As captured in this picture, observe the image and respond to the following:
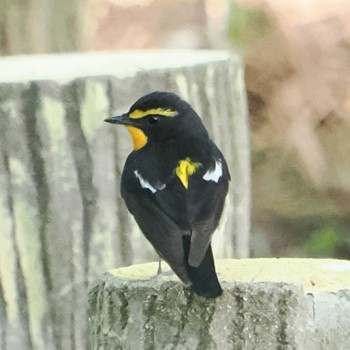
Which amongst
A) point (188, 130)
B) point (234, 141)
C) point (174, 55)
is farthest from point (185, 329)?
point (174, 55)

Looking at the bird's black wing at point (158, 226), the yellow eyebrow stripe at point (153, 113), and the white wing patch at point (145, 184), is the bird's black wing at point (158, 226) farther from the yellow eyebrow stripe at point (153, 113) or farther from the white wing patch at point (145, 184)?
the yellow eyebrow stripe at point (153, 113)

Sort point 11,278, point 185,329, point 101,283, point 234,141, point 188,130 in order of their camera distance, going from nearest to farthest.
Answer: point 185,329
point 101,283
point 188,130
point 11,278
point 234,141

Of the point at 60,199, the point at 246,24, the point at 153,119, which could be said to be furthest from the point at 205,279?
the point at 246,24

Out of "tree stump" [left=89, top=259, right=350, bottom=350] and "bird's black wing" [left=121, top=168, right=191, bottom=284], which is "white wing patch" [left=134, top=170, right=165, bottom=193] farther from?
"tree stump" [left=89, top=259, right=350, bottom=350]

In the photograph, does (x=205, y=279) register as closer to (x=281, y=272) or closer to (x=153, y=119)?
(x=281, y=272)

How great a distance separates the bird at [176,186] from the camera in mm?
2691

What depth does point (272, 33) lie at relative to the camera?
8.05 metres

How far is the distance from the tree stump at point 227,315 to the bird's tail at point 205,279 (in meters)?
0.02

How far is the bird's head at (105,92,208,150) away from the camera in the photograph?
3.22 metres

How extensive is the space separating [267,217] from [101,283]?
533 centimetres

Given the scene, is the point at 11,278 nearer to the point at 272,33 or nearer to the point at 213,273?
the point at 213,273

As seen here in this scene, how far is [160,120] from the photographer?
10.6 ft

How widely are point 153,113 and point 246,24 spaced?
16.2 ft

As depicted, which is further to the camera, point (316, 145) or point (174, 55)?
point (316, 145)
